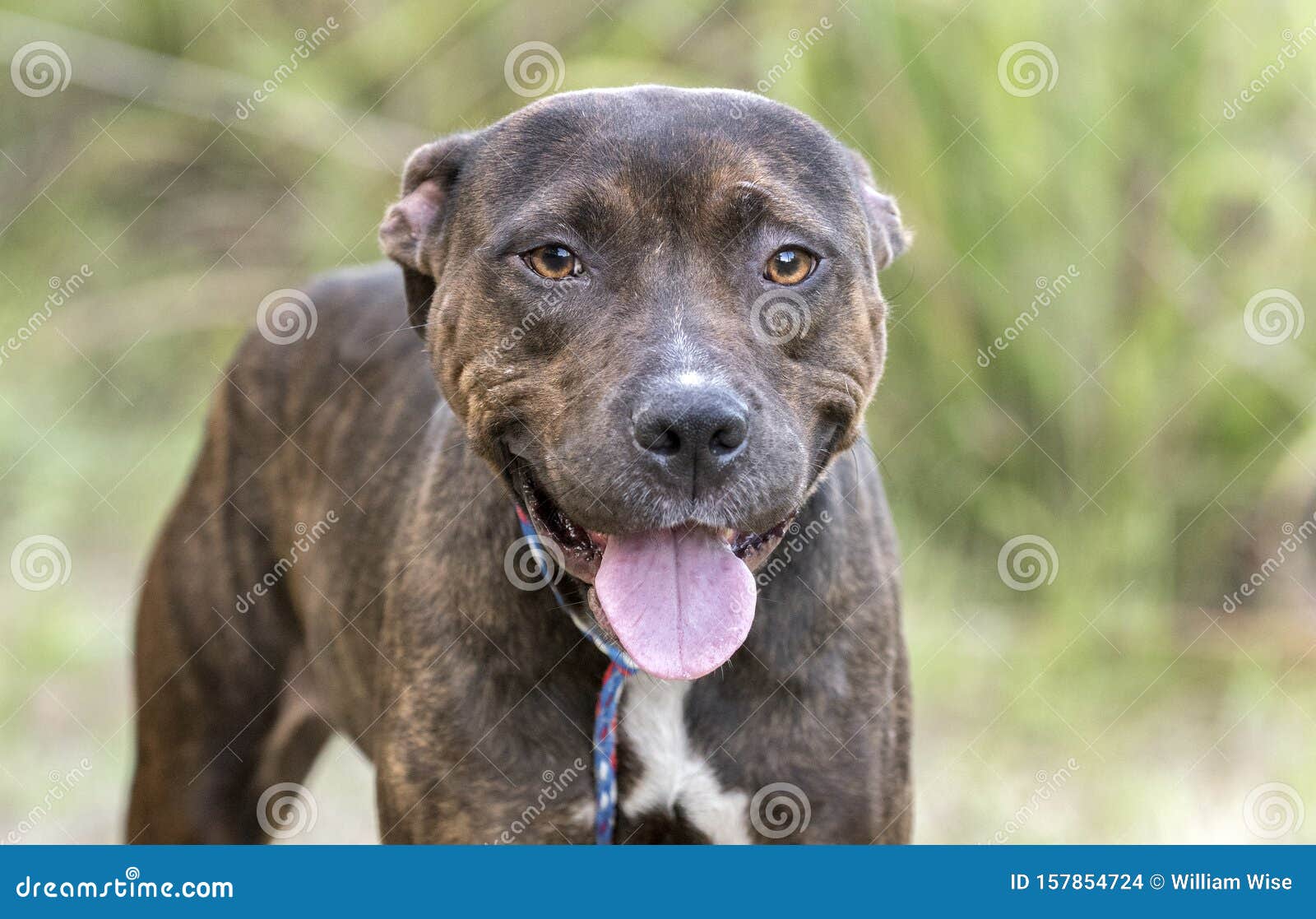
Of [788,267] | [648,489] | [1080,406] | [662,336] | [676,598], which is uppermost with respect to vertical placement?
[1080,406]

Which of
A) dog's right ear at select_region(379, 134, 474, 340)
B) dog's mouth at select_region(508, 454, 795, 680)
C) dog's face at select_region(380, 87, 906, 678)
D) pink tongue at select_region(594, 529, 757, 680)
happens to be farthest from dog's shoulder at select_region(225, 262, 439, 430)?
pink tongue at select_region(594, 529, 757, 680)

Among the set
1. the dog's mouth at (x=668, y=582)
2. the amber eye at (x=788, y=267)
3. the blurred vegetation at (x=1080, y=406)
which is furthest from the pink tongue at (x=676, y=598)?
the blurred vegetation at (x=1080, y=406)

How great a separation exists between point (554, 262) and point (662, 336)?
31 centimetres

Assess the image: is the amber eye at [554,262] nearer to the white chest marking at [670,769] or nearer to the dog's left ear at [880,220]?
the dog's left ear at [880,220]

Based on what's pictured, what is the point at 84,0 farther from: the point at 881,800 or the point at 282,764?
the point at 881,800

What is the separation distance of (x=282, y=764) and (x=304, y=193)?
14.2 ft

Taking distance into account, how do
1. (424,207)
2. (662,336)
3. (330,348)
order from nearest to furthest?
(662,336), (424,207), (330,348)

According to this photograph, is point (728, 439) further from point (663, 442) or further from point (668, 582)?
point (668, 582)

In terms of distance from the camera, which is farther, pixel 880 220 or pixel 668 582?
pixel 880 220

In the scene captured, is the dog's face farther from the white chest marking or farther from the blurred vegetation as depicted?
the blurred vegetation

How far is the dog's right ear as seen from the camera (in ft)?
11.3

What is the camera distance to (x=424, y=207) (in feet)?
11.4

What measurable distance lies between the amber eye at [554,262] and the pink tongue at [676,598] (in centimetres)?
51

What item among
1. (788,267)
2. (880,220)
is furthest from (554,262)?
(880,220)
